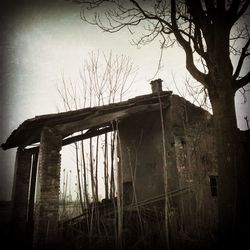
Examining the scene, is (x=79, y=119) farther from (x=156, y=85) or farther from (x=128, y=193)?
(x=156, y=85)

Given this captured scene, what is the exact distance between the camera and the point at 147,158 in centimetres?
895

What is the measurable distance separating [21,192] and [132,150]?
14.9 ft

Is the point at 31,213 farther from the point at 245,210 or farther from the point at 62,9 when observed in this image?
the point at 245,210

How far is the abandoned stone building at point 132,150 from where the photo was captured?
632cm

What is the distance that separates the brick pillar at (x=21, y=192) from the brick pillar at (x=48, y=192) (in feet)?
9.65

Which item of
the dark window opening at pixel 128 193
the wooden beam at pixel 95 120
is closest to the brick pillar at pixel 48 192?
the wooden beam at pixel 95 120

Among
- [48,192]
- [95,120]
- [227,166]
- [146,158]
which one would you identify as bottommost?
[48,192]

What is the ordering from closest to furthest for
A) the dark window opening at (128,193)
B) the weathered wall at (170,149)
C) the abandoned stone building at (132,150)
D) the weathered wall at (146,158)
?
the abandoned stone building at (132,150), the weathered wall at (170,149), the weathered wall at (146,158), the dark window opening at (128,193)

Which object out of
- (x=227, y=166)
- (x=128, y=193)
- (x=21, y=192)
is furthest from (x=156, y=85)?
(x=227, y=166)

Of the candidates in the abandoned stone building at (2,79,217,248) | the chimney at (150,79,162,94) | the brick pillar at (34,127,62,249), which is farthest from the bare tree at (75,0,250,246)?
the chimney at (150,79,162,94)

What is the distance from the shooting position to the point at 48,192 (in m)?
6.22

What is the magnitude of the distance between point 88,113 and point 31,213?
477 cm

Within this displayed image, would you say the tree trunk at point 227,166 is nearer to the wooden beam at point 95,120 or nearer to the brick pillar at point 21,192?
the wooden beam at point 95,120

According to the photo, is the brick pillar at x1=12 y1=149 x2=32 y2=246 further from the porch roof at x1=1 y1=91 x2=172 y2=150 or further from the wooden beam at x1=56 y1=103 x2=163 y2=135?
the wooden beam at x1=56 y1=103 x2=163 y2=135
